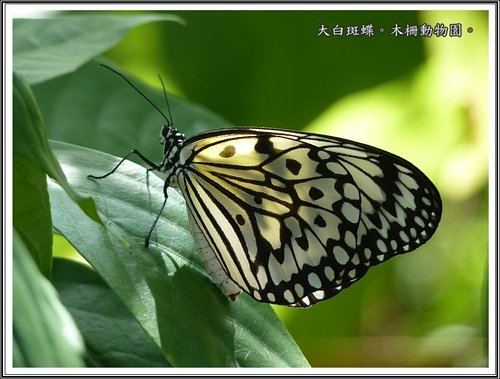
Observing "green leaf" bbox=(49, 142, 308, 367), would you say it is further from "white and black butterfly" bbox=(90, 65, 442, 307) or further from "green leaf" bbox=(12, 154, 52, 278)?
"white and black butterfly" bbox=(90, 65, 442, 307)

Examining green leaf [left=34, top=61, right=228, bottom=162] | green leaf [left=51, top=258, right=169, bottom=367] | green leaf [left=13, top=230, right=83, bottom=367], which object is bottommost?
green leaf [left=51, top=258, right=169, bottom=367]

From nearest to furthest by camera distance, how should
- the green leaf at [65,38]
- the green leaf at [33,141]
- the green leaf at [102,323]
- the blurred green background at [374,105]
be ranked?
the green leaf at [33,141] < the green leaf at [102,323] < the green leaf at [65,38] < the blurred green background at [374,105]

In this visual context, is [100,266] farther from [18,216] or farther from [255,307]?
[255,307]

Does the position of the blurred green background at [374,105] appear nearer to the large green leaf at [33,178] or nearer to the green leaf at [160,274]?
the green leaf at [160,274]

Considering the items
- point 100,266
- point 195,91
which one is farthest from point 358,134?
point 100,266

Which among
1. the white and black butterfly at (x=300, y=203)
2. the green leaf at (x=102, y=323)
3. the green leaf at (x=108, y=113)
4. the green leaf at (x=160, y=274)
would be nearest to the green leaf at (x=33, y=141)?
the green leaf at (x=160, y=274)

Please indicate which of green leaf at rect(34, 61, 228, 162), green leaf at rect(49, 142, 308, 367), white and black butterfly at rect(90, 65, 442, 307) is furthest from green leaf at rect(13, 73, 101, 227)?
green leaf at rect(34, 61, 228, 162)

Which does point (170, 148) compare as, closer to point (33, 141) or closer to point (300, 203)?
point (300, 203)

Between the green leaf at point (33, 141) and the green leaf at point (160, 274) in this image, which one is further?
the green leaf at point (160, 274)

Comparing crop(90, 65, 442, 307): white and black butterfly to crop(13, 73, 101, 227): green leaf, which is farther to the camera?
crop(90, 65, 442, 307): white and black butterfly
